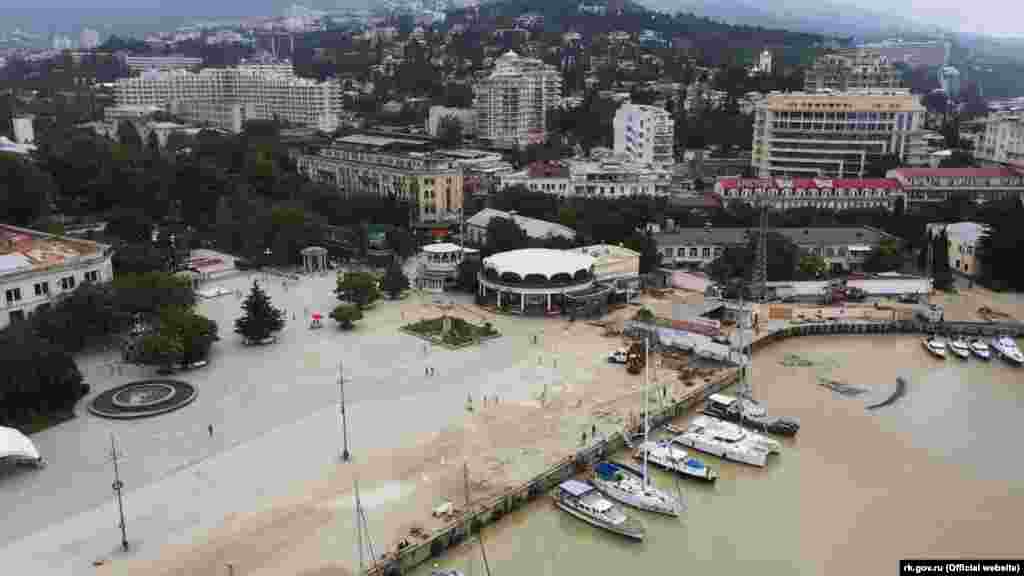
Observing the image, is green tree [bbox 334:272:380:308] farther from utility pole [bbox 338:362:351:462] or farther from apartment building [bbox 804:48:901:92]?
apartment building [bbox 804:48:901:92]

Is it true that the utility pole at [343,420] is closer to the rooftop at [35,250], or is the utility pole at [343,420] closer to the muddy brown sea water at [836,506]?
the muddy brown sea water at [836,506]

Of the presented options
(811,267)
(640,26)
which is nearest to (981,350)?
(811,267)

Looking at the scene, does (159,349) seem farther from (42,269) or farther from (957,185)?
(957,185)

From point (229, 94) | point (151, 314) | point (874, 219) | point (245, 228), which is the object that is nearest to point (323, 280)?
point (245, 228)

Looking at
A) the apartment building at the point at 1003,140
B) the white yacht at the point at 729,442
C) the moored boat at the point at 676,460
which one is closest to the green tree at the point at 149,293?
the moored boat at the point at 676,460

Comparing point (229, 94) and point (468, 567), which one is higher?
point (229, 94)

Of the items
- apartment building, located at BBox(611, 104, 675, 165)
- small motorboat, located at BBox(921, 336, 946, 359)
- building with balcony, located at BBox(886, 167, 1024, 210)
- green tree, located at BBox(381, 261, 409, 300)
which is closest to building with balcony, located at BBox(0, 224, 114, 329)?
green tree, located at BBox(381, 261, 409, 300)

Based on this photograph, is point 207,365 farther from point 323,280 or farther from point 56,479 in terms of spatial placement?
point 323,280
